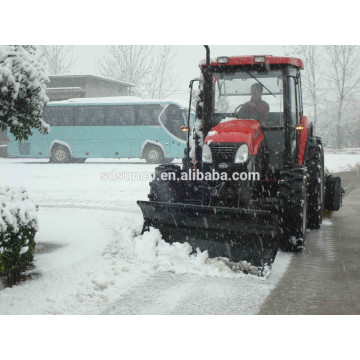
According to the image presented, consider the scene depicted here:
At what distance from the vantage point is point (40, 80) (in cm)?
550

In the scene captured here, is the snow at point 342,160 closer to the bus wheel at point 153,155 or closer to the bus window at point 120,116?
the bus wheel at point 153,155

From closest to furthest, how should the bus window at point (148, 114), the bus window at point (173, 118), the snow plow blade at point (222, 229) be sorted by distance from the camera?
1. the snow plow blade at point (222, 229)
2. the bus window at point (173, 118)
3. the bus window at point (148, 114)

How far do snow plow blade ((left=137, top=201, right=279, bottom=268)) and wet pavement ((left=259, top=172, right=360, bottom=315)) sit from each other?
444mm

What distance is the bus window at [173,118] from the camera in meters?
22.3

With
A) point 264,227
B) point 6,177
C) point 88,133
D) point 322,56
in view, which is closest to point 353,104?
point 322,56

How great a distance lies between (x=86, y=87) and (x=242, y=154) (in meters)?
20.8

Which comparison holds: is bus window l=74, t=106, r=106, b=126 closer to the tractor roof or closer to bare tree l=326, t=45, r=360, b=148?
bare tree l=326, t=45, r=360, b=148

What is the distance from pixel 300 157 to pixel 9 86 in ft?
13.0

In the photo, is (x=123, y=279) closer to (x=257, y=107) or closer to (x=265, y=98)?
(x=257, y=107)

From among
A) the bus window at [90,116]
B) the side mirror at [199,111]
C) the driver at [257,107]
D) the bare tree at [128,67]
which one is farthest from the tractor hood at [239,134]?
the bus window at [90,116]

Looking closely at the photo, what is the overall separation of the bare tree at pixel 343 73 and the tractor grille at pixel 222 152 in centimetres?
1483

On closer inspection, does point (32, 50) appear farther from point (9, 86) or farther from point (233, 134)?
point (233, 134)

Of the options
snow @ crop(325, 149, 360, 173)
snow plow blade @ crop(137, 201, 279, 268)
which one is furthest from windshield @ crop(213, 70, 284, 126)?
snow @ crop(325, 149, 360, 173)

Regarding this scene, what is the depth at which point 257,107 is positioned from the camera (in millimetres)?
6434
